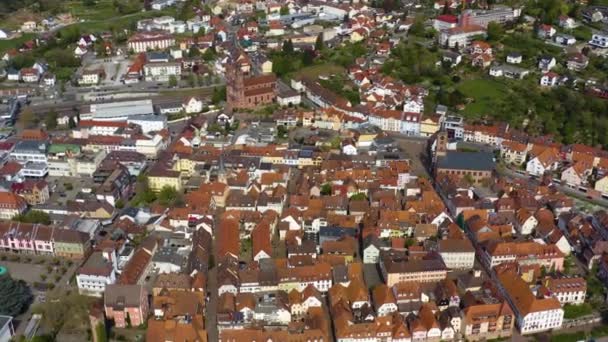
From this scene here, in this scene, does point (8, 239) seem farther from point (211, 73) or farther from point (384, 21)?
point (384, 21)

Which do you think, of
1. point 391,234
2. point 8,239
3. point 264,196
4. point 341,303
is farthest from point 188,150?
point 341,303

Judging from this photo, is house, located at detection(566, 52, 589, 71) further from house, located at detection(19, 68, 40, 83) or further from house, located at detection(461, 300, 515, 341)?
house, located at detection(19, 68, 40, 83)

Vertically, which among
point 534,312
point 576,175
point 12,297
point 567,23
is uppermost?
point 534,312

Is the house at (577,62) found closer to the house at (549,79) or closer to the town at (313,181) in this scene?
the town at (313,181)

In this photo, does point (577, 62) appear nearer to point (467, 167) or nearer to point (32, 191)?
point (467, 167)

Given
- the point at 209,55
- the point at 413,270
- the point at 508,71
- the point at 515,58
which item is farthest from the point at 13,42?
the point at 413,270

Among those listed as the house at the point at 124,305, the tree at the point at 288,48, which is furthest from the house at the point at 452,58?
the house at the point at 124,305
